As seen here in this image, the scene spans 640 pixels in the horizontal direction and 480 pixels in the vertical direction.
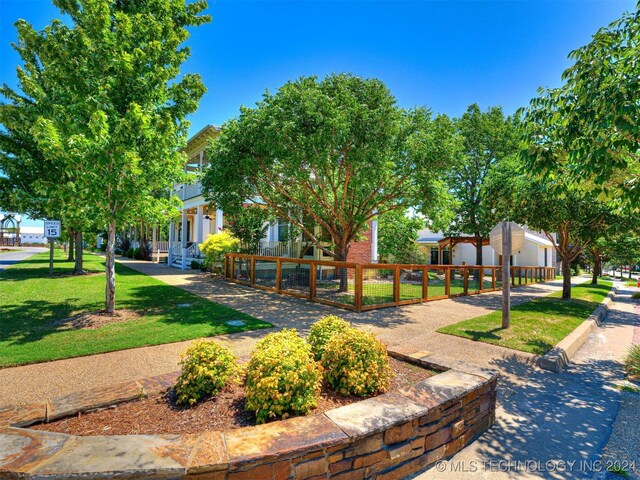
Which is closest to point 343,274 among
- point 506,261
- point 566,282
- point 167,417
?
point 506,261

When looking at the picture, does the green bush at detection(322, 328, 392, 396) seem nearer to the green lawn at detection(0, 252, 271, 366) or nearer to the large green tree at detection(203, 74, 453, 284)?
the green lawn at detection(0, 252, 271, 366)

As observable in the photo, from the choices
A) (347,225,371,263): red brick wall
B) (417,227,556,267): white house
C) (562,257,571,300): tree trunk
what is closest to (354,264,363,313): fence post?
(347,225,371,263): red brick wall

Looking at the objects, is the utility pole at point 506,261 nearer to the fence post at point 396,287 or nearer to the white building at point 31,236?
the fence post at point 396,287

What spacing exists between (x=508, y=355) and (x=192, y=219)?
24.6 m

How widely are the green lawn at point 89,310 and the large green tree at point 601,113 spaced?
583 centimetres

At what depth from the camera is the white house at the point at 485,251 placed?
1070 inches

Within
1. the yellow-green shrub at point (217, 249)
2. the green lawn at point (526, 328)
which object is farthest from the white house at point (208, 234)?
the green lawn at point (526, 328)

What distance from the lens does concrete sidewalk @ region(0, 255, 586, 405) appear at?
150 inches

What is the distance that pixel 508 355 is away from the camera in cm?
548

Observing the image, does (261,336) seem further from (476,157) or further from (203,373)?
(476,157)

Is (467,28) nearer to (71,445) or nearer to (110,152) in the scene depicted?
(110,152)

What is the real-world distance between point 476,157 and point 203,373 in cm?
2311

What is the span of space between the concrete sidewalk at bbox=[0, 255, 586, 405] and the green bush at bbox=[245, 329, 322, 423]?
2.01 meters

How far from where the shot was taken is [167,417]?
2723 mm
